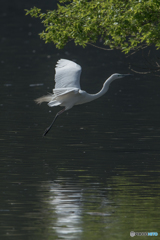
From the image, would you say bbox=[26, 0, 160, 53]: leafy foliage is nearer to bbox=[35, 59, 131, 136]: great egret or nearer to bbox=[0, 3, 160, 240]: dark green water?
bbox=[0, 3, 160, 240]: dark green water

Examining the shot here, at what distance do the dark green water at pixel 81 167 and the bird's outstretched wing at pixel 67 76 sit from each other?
1.93m

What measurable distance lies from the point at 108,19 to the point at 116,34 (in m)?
0.59

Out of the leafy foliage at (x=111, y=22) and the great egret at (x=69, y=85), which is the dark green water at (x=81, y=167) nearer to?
the leafy foliage at (x=111, y=22)

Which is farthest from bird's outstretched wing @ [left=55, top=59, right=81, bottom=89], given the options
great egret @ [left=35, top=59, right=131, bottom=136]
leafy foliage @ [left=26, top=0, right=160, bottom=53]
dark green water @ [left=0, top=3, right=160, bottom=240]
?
dark green water @ [left=0, top=3, right=160, bottom=240]

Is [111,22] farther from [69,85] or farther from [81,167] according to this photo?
[81,167]

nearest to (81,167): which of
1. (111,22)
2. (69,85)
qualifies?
(69,85)

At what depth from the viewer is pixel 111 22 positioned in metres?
20.5

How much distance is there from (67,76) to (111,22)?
100 inches

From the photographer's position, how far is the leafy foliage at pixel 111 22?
749 inches

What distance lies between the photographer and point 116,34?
20312 mm

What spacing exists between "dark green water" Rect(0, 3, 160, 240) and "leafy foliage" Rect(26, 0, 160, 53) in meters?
1.15

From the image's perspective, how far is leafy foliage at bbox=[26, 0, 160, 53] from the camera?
19031 millimetres

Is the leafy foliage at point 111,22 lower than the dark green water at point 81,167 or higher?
higher

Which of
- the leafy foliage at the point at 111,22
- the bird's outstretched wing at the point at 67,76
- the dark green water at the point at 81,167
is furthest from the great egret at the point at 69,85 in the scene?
the leafy foliage at the point at 111,22
